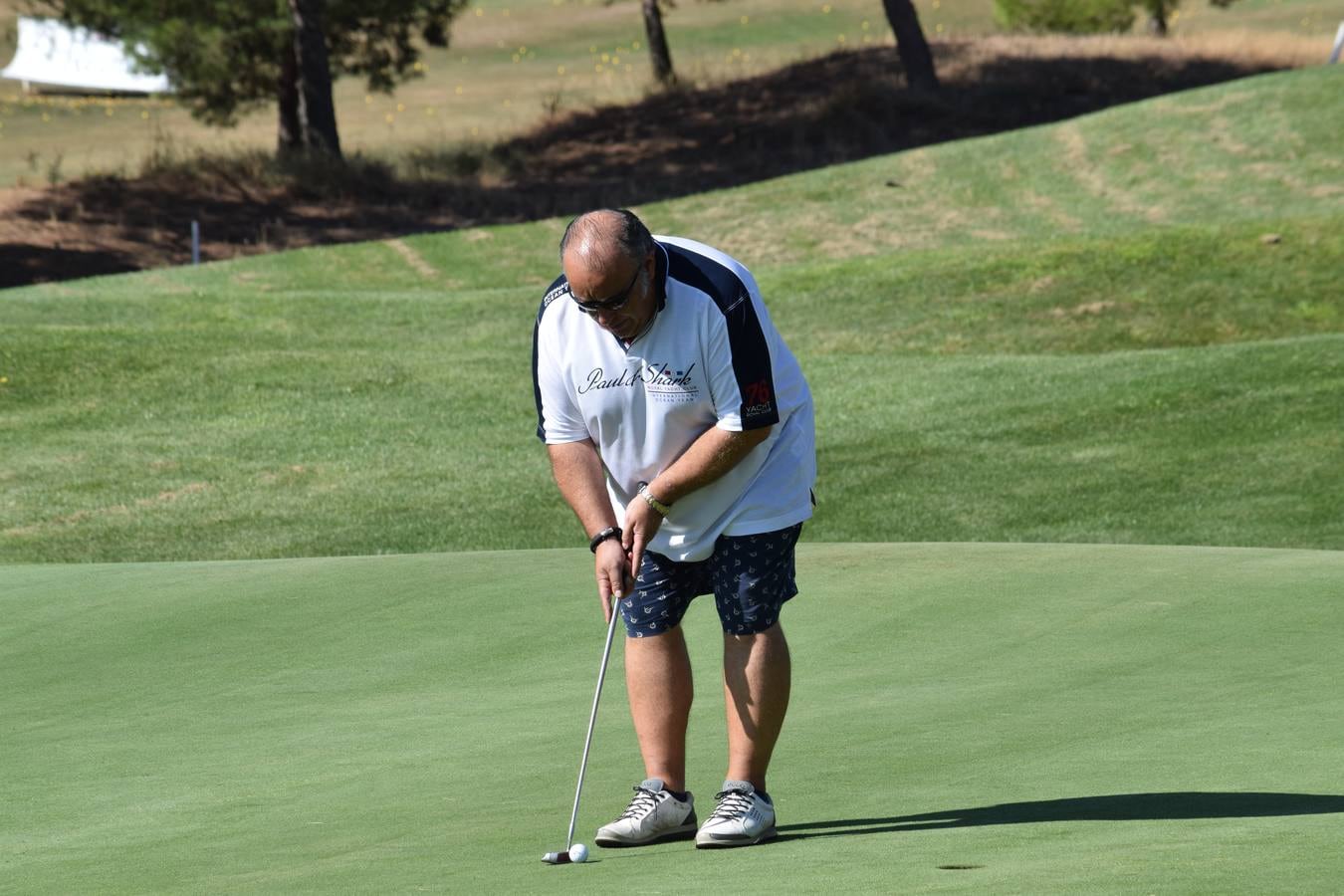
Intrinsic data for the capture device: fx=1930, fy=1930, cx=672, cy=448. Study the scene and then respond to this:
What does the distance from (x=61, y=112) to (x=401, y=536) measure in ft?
152

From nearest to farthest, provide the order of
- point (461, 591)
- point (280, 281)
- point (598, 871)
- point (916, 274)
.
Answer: point (598, 871)
point (461, 591)
point (916, 274)
point (280, 281)

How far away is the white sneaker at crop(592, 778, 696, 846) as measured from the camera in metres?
4.53

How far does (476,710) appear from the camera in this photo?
244 inches

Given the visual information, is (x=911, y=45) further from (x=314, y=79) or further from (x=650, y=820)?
(x=650, y=820)

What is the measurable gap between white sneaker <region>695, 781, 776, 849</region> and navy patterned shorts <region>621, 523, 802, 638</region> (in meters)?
0.42

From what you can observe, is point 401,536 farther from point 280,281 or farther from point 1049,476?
point 280,281

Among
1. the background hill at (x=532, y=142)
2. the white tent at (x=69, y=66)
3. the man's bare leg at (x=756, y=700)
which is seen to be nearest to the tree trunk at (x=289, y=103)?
the background hill at (x=532, y=142)

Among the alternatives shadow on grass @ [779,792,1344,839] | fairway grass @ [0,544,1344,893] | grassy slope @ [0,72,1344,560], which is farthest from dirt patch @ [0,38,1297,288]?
shadow on grass @ [779,792,1344,839]

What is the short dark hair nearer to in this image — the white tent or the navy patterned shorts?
the navy patterned shorts

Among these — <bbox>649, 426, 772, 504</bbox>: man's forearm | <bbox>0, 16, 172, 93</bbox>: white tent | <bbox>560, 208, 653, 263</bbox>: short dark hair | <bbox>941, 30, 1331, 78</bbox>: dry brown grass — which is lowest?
<bbox>649, 426, 772, 504</bbox>: man's forearm

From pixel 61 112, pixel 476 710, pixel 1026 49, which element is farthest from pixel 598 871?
pixel 61 112

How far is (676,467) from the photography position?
4566mm

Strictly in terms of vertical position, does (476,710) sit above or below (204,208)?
below

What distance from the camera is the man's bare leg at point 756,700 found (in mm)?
4652
